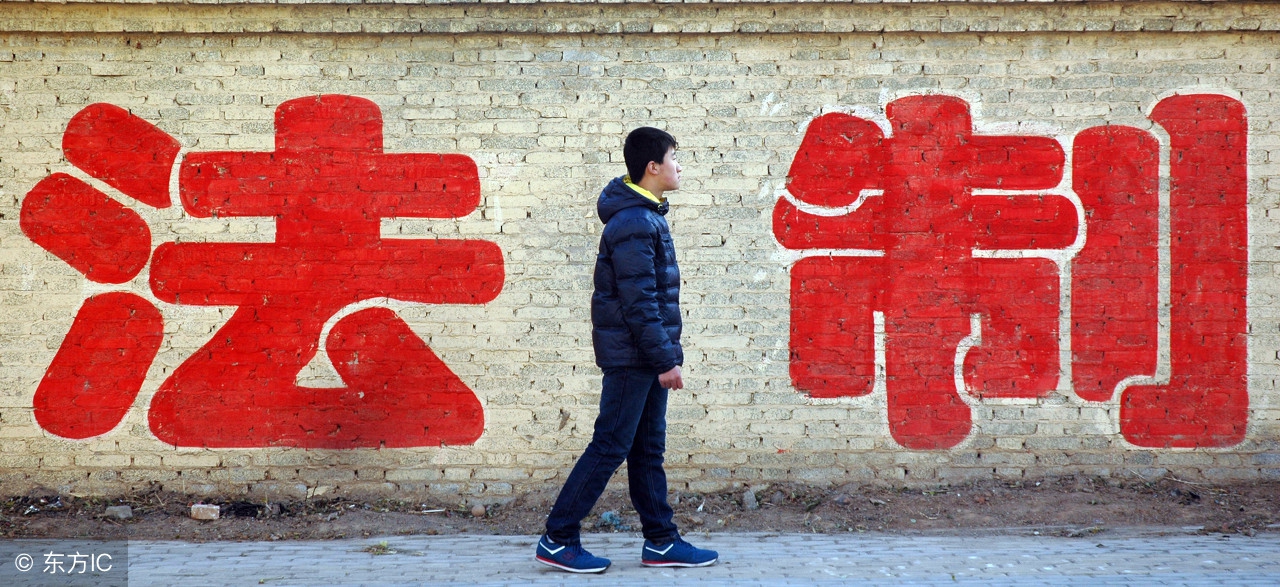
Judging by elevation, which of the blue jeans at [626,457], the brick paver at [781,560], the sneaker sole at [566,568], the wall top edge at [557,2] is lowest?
the brick paver at [781,560]

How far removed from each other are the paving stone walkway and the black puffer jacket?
956 millimetres

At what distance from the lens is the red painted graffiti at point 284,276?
17.3 feet

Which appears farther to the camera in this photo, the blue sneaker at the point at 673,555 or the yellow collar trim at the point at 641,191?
the blue sneaker at the point at 673,555

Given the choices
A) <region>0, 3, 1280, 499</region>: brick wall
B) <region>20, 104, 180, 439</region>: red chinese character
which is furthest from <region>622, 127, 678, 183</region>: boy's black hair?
<region>20, 104, 180, 439</region>: red chinese character

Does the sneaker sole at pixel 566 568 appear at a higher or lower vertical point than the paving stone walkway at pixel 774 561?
higher

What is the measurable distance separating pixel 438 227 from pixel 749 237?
178 cm

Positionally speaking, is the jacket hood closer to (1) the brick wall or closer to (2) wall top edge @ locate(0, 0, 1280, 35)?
(1) the brick wall

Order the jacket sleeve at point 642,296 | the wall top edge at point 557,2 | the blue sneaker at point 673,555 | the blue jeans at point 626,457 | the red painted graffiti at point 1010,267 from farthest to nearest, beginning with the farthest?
the red painted graffiti at point 1010,267
the wall top edge at point 557,2
the blue sneaker at point 673,555
the blue jeans at point 626,457
the jacket sleeve at point 642,296

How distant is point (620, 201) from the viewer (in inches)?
155

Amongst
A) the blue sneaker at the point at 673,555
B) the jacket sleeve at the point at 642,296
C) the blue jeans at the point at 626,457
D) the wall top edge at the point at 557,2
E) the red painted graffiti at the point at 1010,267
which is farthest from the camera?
the red painted graffiti at the point at 1010,267

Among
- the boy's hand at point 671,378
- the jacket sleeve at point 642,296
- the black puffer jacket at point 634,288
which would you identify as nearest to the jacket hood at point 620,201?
the black puffer jacket at point 634,288

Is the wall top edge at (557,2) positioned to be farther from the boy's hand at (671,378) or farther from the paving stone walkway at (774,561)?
the paving stone walkway at (774,561)

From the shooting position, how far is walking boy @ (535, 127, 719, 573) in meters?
3.78

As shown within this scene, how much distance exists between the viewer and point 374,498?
5.29m
